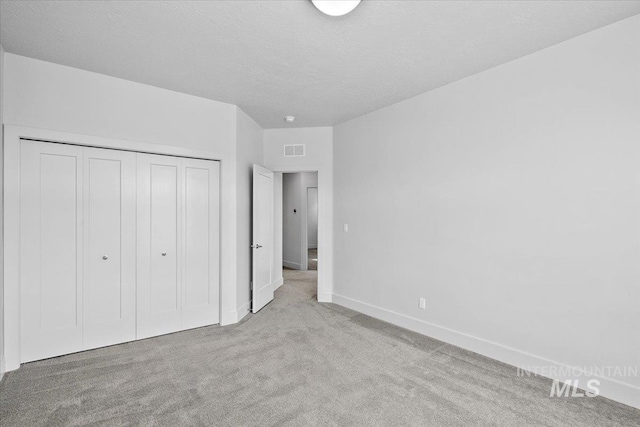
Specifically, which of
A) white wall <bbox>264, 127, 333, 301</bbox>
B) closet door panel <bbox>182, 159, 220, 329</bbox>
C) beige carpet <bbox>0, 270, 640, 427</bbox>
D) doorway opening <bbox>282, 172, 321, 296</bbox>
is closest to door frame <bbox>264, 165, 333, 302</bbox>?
white wall <bbox>264, 127, 333, 301</bbox>

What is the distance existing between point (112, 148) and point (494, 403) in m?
4.11

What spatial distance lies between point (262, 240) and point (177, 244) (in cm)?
126

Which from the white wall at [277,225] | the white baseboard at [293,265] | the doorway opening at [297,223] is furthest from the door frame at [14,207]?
the white baseboard at [293,265]

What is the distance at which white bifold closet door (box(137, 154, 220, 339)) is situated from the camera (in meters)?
3.31

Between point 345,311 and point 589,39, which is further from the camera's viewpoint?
point 345,311

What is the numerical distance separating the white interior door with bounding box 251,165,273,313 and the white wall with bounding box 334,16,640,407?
1.66m

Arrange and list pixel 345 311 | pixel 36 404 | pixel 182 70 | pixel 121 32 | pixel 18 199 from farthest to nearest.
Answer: pixel 345 311
pixel 182 70
pixel 18 199
pixel 121 32
pixel 36 404

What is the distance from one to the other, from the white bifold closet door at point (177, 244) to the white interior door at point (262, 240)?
0.54m

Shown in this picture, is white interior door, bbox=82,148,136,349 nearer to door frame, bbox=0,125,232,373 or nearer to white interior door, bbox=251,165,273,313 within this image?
door frame, bbox=0,125,232,373

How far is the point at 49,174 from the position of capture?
9.20ft

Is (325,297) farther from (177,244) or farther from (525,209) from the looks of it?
(525,209)

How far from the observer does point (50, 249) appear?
2807 millimetres

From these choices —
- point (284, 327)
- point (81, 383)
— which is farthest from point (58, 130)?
point (284, 327)

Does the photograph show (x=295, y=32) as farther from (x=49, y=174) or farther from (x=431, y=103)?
(x=49, y=174)
